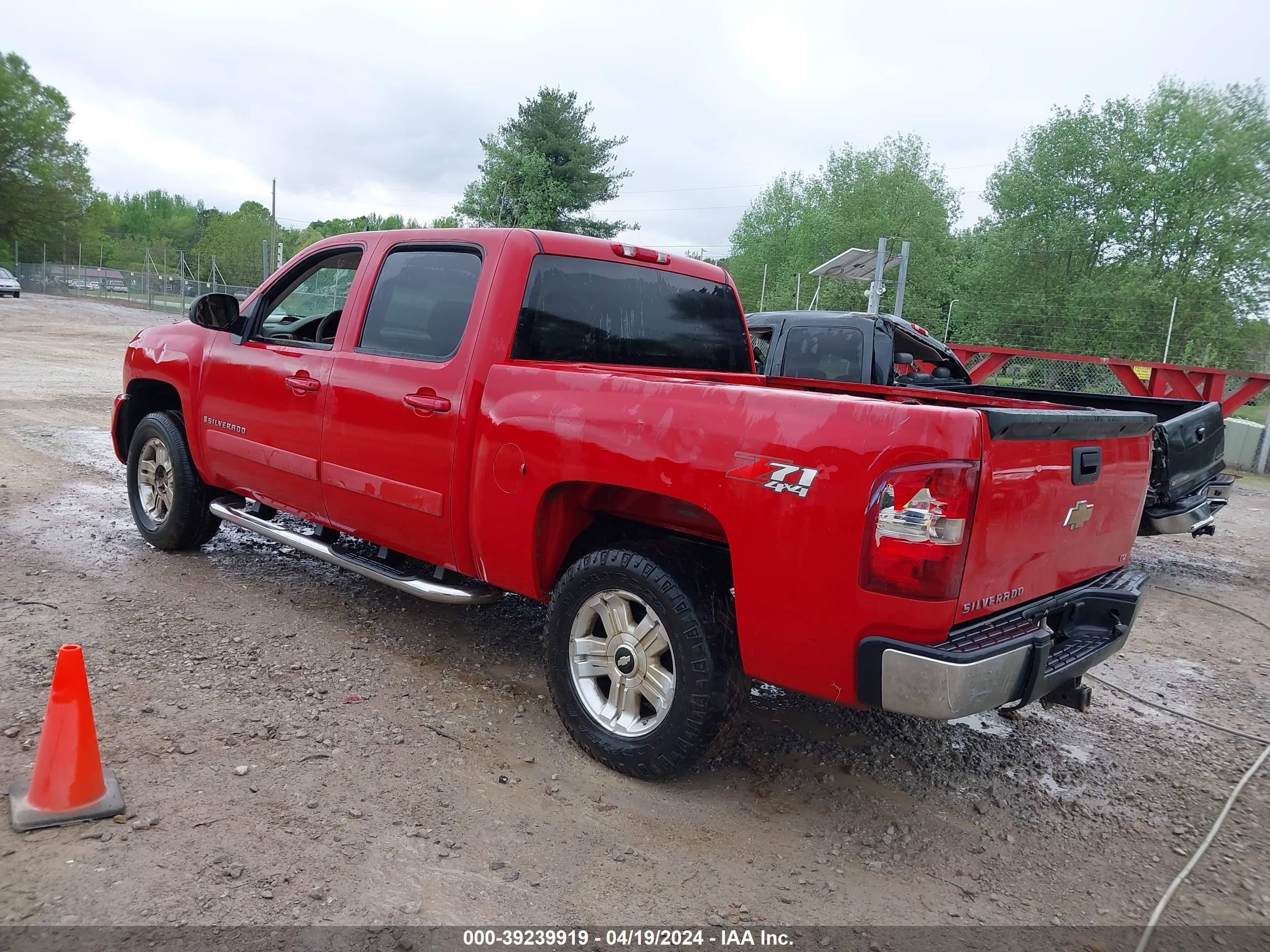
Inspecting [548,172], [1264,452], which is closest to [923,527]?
[1264,452]

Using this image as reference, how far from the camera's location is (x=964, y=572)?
2531 millimetres

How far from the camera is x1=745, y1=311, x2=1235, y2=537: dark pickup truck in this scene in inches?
225

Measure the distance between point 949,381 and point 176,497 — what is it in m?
5.80

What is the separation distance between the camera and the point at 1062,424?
276 centimetres

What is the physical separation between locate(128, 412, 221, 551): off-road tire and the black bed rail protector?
468cm

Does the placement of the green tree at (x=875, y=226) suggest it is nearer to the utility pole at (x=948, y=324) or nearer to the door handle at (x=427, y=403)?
the utility pole at (x=948, y=324)

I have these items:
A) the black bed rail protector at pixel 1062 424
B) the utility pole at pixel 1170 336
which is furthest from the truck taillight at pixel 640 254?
the utility pole at pixel 1170 336

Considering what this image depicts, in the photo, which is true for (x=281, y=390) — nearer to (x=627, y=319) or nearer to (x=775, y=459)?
(x=627, y=319)

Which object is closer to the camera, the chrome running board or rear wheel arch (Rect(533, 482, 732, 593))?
rear wheel arch (Rect(533, 482, 732, 593))

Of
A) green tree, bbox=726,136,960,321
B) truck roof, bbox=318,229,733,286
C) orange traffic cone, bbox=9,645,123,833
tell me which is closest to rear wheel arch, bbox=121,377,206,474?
truck roof, bbox=318,229,733,286

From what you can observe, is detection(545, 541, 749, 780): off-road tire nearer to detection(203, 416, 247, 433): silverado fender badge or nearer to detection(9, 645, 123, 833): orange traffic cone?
detection(9, 645, 123, 833): orange traffic cone

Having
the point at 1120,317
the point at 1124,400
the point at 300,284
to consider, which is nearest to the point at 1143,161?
the point at 1120,317

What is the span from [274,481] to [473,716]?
1873 mm

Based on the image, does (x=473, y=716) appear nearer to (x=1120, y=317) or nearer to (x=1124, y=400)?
(x=1124, y=400)
